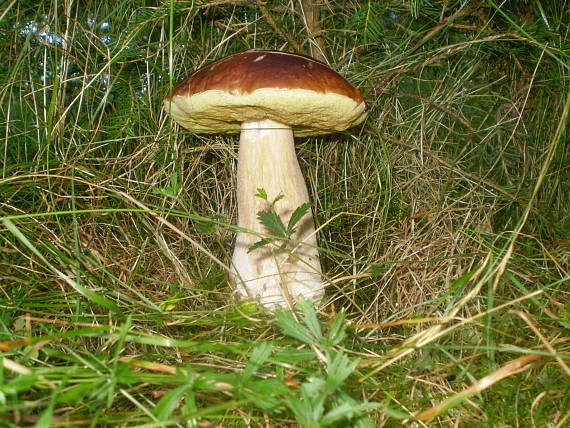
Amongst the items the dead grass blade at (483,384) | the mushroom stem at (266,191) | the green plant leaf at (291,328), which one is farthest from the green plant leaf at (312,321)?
the mushroom stem at (266,191)

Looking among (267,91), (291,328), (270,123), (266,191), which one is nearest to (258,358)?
(291,328)

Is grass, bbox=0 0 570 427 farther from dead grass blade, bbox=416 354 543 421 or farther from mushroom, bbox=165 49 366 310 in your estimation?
dead grass blade, bbox=416 354 543 421

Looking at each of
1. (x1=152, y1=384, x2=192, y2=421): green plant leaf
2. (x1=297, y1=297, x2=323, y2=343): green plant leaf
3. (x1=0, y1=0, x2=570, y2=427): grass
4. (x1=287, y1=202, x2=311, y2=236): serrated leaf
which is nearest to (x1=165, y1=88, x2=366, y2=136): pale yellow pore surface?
(x1=0, y1=0, x2=570, y2=427): grass

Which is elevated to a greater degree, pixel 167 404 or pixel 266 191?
pixel 266 191

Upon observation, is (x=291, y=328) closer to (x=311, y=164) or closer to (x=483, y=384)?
(x=483, y=384)

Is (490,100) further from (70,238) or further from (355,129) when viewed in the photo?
(70,238)

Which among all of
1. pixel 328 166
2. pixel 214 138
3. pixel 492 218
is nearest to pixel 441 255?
pixel 492 218

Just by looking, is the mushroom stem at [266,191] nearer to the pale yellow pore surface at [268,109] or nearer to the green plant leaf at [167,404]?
the pale yellow pore surface at [268,109]

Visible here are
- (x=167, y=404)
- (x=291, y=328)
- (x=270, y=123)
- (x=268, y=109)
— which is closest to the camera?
(x=167, y=404)
